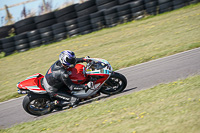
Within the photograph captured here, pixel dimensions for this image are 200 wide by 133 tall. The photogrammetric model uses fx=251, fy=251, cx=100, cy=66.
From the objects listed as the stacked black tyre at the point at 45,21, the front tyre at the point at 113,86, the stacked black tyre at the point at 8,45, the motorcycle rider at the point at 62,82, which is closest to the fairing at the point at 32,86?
the motorcycle rider at the point at 62,82

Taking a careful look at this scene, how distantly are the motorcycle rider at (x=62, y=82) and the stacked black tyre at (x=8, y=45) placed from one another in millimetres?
10315

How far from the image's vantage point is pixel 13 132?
5.93 m

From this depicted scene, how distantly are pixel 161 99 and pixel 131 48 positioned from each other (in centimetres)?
620

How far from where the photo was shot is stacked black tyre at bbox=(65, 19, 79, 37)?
1577 cm

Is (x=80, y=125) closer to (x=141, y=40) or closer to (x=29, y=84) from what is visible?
(x=29, y=84)

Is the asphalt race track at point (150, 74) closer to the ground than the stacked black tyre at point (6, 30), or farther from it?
closer to the ground

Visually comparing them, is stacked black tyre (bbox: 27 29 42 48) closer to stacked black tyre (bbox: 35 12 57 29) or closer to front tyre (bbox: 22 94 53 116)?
stacked black tyre (bbox: 35 12 57 29)

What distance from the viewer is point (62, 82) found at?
6582mm

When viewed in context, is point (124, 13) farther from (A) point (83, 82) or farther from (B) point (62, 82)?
(B) point (62, 82)

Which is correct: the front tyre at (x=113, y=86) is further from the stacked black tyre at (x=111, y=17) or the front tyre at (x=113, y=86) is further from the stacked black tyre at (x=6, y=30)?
the stacked black tyre at (x=6, y=30)

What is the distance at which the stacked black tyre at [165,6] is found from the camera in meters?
15.9

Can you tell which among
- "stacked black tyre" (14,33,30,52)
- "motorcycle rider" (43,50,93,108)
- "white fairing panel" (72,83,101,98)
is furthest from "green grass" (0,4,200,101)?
"white fairing panel" (72,83,101,98)

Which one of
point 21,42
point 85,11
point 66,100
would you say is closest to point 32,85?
point 66,100

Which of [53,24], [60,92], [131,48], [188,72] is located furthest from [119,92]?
[53,24]
